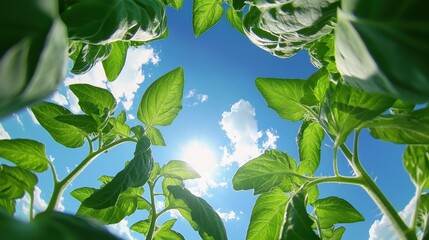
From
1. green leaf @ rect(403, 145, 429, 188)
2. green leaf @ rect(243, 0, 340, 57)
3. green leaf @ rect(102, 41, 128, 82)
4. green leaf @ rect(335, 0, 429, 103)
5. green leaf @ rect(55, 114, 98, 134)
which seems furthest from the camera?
green leaf @ rect(102, 41, 128, 82)

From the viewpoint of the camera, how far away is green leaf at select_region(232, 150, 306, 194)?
1.24 meters

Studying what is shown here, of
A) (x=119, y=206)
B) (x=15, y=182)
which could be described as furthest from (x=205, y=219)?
(x=15, y=182)

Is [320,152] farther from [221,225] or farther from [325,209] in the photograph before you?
[221,225]

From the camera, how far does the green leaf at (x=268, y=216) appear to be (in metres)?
1.21

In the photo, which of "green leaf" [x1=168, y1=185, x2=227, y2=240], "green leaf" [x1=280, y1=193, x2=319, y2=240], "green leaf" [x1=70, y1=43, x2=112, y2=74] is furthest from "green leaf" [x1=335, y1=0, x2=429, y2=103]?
"green leaf" [x1=70, y1=43, x2=112, y2=74]

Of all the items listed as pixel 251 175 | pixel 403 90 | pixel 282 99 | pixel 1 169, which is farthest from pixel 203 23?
pixel 403 90

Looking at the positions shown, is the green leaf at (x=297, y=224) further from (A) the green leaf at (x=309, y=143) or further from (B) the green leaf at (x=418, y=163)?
(A) the green leaf at (x=309, y=143)

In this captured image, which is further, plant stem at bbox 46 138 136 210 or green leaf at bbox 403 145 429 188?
plant stem at bbox 46 138 136 210

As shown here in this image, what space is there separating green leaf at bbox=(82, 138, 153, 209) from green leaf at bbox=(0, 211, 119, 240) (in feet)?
1.56

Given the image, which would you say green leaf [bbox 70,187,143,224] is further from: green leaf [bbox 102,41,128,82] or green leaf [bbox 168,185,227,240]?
green leaf [bbox 102,41,128,82]

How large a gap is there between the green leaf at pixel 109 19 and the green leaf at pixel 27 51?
0.47 metres

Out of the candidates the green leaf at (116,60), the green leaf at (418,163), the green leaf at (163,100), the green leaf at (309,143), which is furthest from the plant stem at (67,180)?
the green leaf at (418,163)

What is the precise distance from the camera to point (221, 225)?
116cm

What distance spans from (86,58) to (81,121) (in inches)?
6.9
